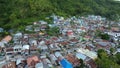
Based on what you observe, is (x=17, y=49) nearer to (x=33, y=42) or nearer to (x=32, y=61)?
(x=33, y=42)

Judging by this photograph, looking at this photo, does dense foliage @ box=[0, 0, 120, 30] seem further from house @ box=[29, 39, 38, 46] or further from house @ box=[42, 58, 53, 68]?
house @ box=[42, 58, 53, 68]

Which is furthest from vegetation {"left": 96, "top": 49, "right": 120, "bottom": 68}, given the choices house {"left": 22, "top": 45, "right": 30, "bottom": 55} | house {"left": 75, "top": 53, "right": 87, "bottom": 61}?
house {"left": 22, "top": 45, "right": 30, "bottom": 55}

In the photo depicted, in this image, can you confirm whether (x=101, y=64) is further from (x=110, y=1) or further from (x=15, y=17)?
(x=110, y=1)

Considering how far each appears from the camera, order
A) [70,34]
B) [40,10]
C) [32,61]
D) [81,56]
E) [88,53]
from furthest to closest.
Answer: [40,10], [70,34], [88,53], [81,56], [32,61]

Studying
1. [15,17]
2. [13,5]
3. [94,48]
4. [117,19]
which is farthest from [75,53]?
[117,19]

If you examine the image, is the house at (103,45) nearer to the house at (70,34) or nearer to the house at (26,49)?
the house at (70,34)

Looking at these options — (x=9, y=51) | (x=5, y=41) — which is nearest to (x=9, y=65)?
(x=9, y=51)
